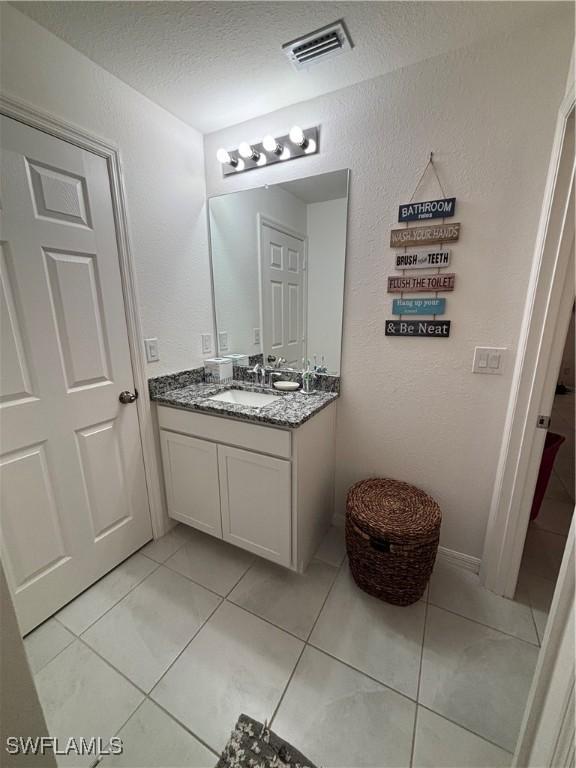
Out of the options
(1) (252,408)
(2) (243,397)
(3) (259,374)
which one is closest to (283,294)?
(3) (259,374)

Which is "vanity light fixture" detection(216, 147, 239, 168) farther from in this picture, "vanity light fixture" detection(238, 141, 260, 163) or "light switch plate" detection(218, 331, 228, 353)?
"light switch plate" detection(218, 331, 228, 353)

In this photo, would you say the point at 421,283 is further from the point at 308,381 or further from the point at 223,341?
the point at 223,341

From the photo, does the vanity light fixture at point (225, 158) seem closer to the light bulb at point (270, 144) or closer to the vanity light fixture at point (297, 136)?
the light bulb at point (270, 144)

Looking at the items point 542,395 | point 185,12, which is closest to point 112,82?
point 185,12

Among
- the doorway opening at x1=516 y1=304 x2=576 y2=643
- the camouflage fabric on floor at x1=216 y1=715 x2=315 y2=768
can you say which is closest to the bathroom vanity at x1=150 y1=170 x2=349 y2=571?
the camouflage fabric on floor at x1=216 y1=715 x2=315 y2=768

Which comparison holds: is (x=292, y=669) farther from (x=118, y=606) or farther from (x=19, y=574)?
(x=19, y=574)

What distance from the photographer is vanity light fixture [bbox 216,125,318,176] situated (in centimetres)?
155

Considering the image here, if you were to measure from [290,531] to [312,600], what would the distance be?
1.15 feet

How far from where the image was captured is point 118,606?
1451 millimetres

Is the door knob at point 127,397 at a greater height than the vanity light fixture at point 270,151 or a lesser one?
lesser

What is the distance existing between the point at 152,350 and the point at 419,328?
4.55 feet

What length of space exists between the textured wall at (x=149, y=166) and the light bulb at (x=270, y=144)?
1.55 ft

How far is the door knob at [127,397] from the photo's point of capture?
155 cm

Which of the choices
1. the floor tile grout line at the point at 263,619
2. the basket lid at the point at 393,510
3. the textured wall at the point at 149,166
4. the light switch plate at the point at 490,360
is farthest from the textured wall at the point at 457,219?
the floor tile grout line at the point at 263,619
